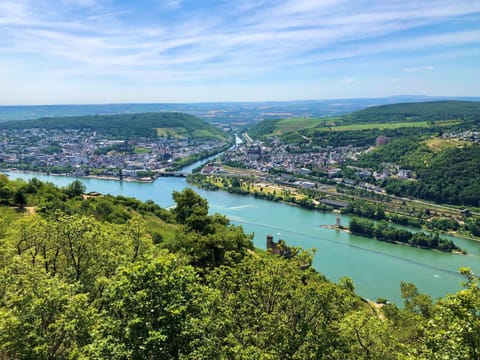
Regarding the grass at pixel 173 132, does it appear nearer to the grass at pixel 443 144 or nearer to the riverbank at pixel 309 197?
the riverbank at pixel 309 197

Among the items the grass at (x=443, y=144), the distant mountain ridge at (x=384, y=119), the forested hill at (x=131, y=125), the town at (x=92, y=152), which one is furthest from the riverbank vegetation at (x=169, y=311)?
the forested hill at (x=131, y=125)

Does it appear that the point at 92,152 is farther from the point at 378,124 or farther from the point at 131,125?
the point at 378,124

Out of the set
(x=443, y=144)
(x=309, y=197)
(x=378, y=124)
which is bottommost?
(x=309, y=197)

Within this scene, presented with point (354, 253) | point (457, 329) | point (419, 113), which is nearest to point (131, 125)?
point (419, 113)

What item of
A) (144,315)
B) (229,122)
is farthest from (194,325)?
(229,122)

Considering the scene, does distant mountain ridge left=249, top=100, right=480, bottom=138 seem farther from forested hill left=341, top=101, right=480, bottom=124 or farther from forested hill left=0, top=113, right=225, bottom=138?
forested hill left=0, top=113, right=225, bottom=138

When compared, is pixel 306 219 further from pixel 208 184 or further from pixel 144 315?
pixel 144 315
